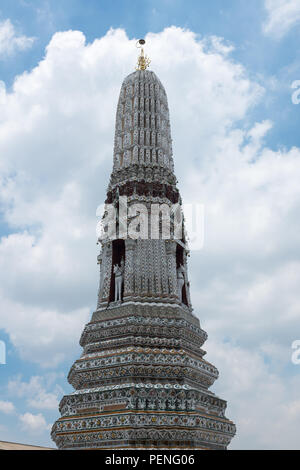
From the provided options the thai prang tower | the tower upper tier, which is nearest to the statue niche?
the thai prang tower

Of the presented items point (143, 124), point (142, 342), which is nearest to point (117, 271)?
point (142, 342)

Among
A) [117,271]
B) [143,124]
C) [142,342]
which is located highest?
[143,124]

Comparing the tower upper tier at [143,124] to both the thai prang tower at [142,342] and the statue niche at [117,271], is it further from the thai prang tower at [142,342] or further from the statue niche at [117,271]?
the statue niche at [117,271]

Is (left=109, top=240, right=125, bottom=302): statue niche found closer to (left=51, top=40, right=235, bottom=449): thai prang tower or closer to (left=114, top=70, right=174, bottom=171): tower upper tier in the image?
(left=51, top=40, right=235, bottom=449): thai prang tower

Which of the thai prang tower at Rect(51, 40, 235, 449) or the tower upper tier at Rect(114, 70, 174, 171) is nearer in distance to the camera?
the thai prang tower at Rect(51, 40, 235, 449)

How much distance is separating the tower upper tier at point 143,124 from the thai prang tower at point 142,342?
2.6 inches

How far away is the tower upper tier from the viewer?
82.9ft

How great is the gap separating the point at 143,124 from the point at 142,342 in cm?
1293

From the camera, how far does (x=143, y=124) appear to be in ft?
85.9

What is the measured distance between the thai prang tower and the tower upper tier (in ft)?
0.21

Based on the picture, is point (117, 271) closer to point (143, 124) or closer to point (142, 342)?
point (142, 342)

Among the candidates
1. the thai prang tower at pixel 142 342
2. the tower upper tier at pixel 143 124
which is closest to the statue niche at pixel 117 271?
the thai prang tower at pixel 142 342
